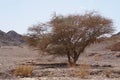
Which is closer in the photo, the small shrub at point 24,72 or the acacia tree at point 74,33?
the small shrub at point 24,72

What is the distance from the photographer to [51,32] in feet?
138

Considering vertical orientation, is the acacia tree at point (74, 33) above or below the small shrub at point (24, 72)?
above

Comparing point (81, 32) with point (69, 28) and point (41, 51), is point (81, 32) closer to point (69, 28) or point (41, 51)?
point (69, 28)

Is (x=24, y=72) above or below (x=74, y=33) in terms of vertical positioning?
below

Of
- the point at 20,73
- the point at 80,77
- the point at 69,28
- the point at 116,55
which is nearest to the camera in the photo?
the point at 80,77

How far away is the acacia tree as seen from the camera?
4166 cm

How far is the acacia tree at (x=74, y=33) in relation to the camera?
41656 mm

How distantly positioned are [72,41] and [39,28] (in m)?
3.64

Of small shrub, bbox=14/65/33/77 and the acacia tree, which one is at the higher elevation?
the acacia tree

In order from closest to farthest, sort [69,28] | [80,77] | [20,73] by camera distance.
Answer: [80,77] → [20,73] → [69,28]

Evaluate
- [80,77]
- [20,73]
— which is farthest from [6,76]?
[80,77]

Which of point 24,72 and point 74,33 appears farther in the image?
point 74,33

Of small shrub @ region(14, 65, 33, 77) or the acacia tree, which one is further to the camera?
the acacia tree

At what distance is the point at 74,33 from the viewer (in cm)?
4191
